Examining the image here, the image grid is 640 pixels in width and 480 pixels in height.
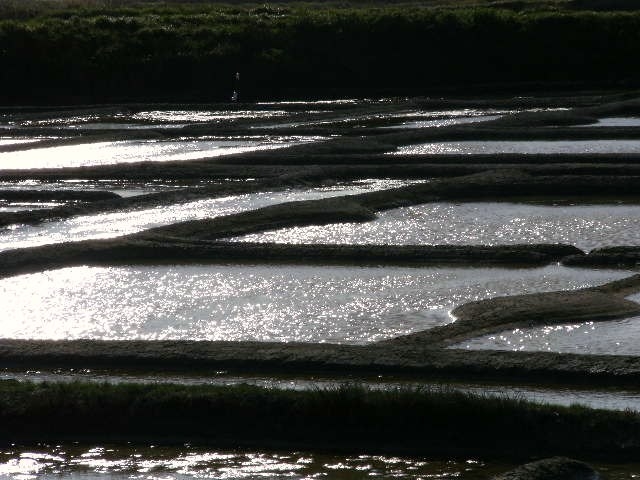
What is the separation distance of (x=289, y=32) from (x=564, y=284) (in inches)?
852

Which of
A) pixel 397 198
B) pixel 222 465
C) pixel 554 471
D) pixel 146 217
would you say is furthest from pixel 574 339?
pixel 146 217

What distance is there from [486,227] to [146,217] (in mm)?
3687

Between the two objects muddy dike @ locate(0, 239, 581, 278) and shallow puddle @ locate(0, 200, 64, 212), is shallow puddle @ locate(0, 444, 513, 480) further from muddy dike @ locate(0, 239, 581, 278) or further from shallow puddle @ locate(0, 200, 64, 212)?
shallow puddle @ locate(0, 200, 64, 212)

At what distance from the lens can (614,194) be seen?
1277 cm

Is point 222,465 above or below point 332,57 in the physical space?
below

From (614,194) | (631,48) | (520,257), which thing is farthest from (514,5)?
(520,257)

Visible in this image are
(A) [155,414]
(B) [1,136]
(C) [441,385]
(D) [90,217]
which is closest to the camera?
(A) [155,414]

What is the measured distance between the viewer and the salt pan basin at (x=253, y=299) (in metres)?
7.74

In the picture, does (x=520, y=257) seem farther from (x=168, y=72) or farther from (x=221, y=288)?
(x=168, y=72)

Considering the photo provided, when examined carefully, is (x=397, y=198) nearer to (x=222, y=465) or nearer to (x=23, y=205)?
(x=23, y=205)

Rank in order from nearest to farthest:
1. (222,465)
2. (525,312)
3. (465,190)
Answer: (222,465)
(525,312)
(465,190)

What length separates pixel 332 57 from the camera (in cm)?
2858

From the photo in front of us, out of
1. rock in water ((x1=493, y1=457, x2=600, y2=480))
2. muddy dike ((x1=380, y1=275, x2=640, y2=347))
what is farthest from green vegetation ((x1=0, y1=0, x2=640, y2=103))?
rock in water ((x1=493, y1=457, x2=600, y2=480))

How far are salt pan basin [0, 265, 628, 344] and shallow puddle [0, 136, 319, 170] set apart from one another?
7.31 meters
